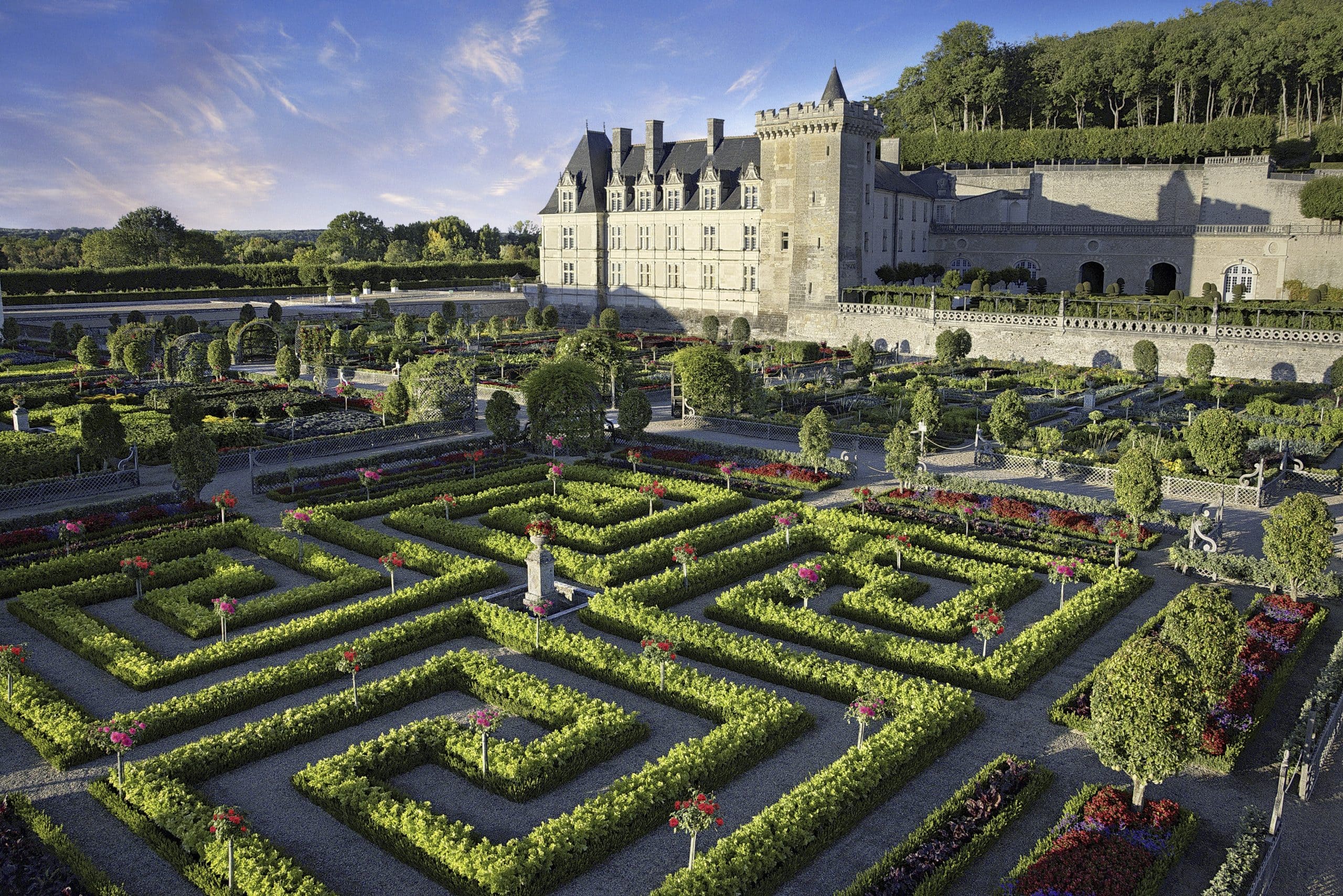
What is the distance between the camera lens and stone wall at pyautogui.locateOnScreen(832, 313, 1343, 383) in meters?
46.5

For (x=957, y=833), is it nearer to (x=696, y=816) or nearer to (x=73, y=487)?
(x=696, y=816)

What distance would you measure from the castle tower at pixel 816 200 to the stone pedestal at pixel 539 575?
46.7 m

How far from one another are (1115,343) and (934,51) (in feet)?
200

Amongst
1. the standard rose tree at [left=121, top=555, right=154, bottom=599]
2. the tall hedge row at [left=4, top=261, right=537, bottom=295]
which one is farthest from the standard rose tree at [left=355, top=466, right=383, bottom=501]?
the tall hedge row at [left=4, top=261, right=537, bottom=295]

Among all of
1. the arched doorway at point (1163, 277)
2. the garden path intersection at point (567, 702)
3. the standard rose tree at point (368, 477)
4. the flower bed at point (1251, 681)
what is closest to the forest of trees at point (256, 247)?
the arched doorway at point (1163, 277)

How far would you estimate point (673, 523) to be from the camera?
25.5 metres

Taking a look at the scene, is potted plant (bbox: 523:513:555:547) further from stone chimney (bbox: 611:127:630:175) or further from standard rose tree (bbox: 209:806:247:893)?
stone chimney (bbox: 611:127:630:175)

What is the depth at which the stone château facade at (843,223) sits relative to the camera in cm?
6456

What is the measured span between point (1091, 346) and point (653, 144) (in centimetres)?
3767

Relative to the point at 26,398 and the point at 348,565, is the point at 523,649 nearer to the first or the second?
the point at 348,565

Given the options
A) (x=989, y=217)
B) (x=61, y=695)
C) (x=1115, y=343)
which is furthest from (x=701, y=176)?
(x=61, y=695)

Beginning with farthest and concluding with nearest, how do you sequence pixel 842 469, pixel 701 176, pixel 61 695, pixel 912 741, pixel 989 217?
pixel 989 217 → pixel 701 176 → pixel 842 469 → pixel 61 695 → pixel 912 741

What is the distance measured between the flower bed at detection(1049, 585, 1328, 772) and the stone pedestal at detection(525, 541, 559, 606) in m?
10.3

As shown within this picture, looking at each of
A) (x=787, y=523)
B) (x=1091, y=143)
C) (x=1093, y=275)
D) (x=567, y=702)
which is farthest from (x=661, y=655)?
(x=1091, y=143)
